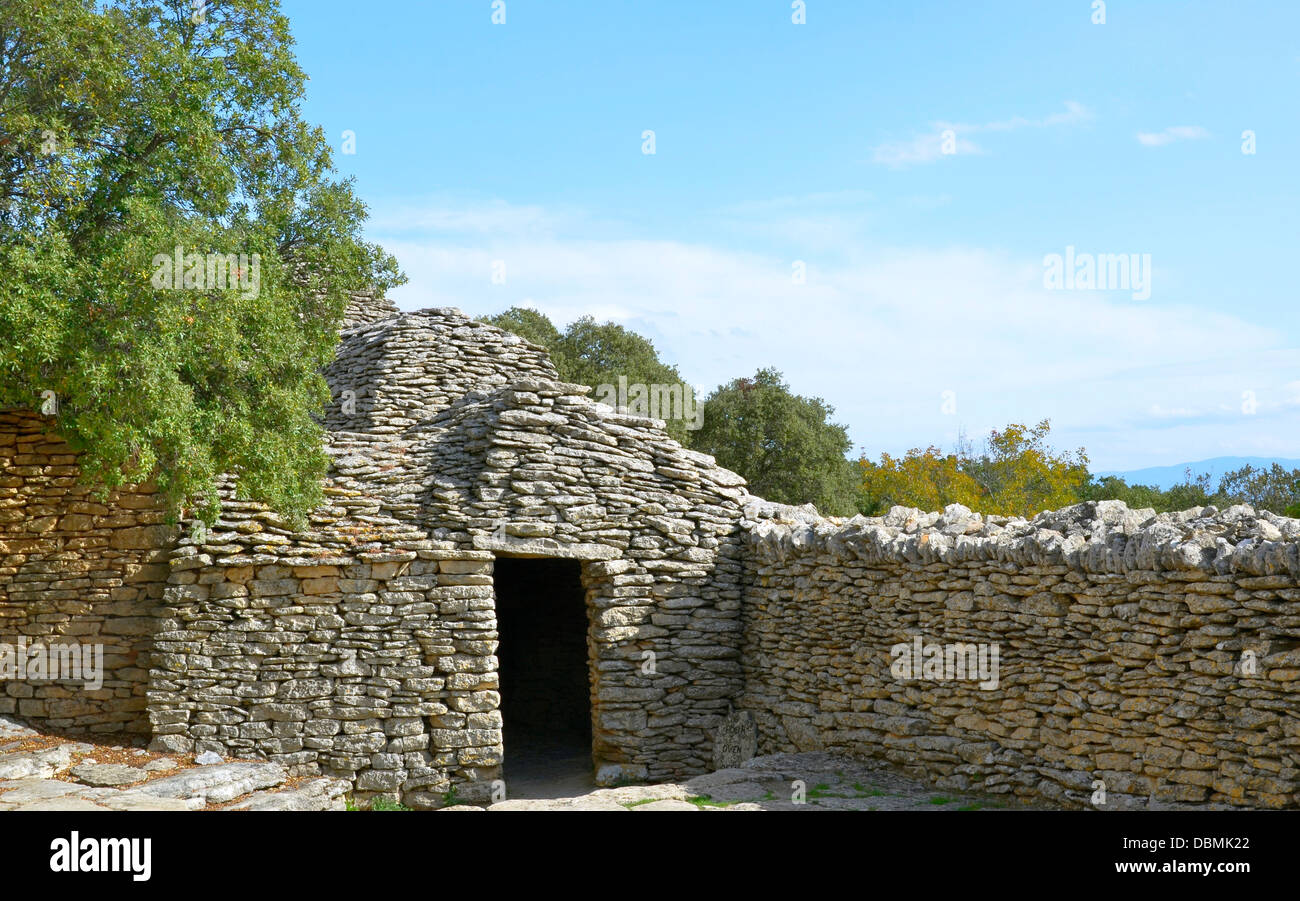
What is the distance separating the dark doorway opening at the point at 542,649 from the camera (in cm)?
1642

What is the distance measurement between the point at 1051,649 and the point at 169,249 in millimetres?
8543

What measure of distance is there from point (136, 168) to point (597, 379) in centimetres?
1929

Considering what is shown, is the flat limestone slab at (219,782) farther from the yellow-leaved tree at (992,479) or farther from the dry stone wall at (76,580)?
the yellow-leaved tree at (992,479)

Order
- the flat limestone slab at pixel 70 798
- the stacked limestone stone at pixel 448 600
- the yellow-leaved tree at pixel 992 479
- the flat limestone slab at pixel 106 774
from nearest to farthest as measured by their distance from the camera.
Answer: the flat limestone slab at pixel 70 798 → the flat limestone slab at pixel 106 774 → the stacked limestone stone at pixel 448 600 → the yellow-leaved tree at pixel 992 479

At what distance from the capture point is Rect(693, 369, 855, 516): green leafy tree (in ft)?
94.0

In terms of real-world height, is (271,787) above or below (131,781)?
below

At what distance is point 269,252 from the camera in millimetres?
10547

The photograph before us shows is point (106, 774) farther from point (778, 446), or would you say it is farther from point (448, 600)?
point (778, 446)

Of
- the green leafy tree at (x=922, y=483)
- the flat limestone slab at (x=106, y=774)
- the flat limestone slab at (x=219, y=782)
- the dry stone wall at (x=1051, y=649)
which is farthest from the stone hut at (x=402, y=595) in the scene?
the green leafy tree at (x=922, y=483)

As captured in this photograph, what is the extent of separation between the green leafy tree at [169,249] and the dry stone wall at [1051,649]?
227 inches

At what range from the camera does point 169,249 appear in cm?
921

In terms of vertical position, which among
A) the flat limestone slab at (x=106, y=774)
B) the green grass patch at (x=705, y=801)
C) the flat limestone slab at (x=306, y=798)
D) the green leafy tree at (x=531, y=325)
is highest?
the green leafy tree at (x=531, y=325)

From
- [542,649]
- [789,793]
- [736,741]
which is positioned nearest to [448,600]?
[736,741]

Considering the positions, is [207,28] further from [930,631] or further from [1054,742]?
[1054,742]
